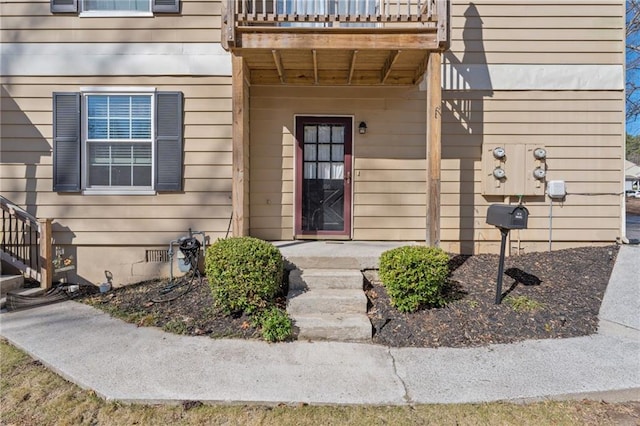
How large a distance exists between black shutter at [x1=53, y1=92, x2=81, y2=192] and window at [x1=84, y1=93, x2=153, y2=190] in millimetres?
119

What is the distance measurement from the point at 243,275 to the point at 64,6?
477 centimetres

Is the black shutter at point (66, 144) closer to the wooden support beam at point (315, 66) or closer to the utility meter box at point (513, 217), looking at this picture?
the wooden support beam at point (315, 66)

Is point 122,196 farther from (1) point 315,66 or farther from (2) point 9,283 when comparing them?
(1) point 315,66

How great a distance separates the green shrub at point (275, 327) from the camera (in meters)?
3.26

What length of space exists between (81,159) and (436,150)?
4794mm

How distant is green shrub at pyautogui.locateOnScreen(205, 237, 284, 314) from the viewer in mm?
3523

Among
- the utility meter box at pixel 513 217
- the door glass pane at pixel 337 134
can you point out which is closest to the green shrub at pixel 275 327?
the utility meter box at pixel 513 217

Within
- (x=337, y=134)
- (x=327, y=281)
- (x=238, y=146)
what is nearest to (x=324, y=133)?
(x=337, y=134)

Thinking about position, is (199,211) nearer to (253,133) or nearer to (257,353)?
(253,133)

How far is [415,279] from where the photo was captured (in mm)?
3607

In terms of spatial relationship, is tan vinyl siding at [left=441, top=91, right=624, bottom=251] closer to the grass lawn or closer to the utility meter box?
the utility meter box

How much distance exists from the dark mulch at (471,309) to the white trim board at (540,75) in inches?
100

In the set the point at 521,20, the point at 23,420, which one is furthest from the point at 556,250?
the point at 23,420

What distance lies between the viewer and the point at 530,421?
2254 millimetres
